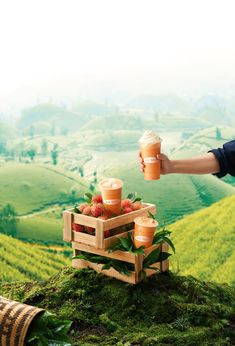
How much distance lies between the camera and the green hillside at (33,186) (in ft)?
19.7

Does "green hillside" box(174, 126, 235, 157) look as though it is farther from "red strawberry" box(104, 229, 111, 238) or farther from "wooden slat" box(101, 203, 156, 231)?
"red strawberry" box(104, 229, 111, 238)

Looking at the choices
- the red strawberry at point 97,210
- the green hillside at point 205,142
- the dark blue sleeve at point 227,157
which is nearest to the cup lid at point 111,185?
the red strawberry at point 97,210

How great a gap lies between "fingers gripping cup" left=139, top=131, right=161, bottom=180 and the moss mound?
0.68 metres

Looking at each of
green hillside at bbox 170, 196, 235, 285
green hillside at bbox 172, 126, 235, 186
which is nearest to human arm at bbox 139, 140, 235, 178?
green hillside at bbox 170, 196, 235, 285

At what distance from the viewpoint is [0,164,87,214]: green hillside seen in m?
6.00

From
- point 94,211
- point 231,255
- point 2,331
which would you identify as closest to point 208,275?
point 231,255

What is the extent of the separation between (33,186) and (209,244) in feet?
5.58

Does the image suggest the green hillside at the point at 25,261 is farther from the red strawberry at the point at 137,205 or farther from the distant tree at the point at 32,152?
the red strawberry at the point at 137,205

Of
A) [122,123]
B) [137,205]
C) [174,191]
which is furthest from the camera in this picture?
[122,123]

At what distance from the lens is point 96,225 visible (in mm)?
3713

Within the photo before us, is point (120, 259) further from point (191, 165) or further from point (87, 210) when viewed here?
point (191, 165)

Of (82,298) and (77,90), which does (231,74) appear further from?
(82,298)

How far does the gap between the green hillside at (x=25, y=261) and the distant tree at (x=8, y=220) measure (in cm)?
8

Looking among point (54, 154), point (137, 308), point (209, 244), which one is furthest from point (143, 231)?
point (54, 154)
